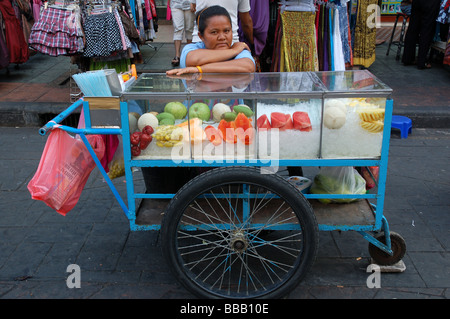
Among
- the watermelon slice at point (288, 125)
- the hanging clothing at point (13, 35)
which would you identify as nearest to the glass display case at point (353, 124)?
the watermelon slice at point (288, 125)

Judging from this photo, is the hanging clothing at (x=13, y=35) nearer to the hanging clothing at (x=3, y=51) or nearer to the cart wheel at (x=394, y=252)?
the hanging clothing at (x=3, y=51)

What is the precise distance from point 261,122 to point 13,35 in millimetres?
5447

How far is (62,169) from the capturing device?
2535 millimetres

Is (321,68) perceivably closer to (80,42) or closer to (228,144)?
(80,42)

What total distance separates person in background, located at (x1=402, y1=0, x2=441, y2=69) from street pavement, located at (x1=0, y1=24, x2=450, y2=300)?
2770 mm

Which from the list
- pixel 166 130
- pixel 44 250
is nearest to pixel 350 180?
pixel 166 130

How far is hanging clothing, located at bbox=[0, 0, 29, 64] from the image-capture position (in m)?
6.55

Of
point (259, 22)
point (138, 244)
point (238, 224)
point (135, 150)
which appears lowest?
point (138, 244)

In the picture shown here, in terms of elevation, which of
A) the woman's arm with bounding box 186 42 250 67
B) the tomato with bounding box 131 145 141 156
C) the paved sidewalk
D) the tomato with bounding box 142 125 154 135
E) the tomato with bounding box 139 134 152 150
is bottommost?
the paved sidewalk

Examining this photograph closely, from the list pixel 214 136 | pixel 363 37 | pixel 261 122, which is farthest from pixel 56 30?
pixel 363 37

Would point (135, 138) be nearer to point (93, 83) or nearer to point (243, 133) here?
point (93, 83)

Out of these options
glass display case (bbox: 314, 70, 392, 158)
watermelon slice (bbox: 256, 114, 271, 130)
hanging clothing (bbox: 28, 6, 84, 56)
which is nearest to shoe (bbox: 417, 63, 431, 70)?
hanging clothing (bbox: 28, 6, 84, 56)

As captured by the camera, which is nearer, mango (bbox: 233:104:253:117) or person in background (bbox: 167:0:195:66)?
mango (bbox: 233:104:253:117)

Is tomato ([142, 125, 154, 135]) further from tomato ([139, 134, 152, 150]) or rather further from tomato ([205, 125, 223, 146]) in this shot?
tomato ([205, 125, 223, 146])
